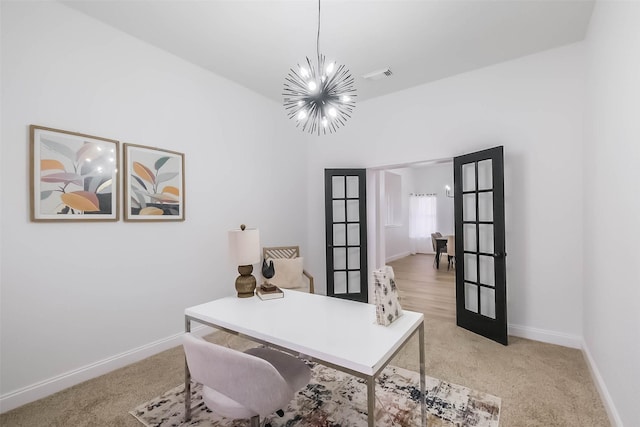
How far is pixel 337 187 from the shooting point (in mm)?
4324

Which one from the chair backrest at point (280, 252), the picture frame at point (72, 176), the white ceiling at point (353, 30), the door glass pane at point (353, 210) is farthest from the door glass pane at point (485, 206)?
the picture frame at point (72, 176)

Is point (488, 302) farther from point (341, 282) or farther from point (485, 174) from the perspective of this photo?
point (341, 282)

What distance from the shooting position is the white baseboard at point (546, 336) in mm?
2754

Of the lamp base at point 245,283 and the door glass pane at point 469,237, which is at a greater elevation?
the door glass pane at point 469,237

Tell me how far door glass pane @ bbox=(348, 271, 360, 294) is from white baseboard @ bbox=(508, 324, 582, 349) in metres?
1.95

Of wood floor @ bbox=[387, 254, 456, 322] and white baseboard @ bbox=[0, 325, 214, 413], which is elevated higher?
white baseboard @ bbox=[0, 325, 214, 413]

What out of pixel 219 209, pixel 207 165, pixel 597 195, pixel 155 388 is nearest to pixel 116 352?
pixel 155 388

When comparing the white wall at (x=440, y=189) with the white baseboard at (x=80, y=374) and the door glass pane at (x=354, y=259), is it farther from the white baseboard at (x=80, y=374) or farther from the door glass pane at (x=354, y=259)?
the white baseboard at (x=80, y=374)

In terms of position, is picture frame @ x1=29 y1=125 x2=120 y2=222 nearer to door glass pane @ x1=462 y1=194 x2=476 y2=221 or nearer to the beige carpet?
the beige carpet

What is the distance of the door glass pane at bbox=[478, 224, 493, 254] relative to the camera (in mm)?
3047

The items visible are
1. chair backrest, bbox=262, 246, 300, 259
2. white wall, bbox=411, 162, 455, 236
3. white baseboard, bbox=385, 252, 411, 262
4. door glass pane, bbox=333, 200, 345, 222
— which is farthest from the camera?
white wall, bbox=411, 162, 455, 236

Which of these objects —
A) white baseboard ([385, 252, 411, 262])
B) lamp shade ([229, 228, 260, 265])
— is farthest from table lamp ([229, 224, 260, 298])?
white baseboard ([385, 252, 411, 262])

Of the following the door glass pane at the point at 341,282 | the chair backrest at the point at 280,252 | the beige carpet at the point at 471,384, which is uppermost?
the chair backrest at the point at 280,252

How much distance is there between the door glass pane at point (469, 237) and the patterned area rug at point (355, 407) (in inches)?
62.1
